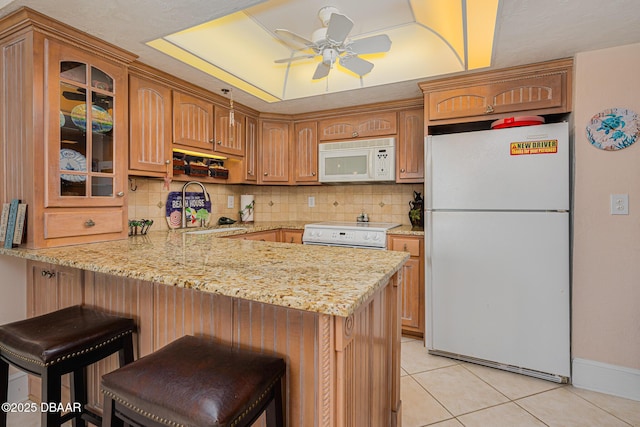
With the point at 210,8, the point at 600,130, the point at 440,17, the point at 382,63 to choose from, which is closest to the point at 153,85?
the point at 210,8

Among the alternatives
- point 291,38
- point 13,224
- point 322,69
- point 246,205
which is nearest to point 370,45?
point 322,69

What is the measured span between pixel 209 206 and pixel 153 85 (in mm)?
1281

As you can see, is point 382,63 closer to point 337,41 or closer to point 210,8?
point 337,41

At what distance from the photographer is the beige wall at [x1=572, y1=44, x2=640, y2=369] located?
190 cm

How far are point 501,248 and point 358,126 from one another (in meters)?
1.78

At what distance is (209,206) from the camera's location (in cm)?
327

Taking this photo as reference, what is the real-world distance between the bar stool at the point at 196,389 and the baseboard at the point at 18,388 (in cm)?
140

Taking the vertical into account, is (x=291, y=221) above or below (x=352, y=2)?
below

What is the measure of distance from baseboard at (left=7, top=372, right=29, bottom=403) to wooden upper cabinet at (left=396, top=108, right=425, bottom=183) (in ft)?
10.1

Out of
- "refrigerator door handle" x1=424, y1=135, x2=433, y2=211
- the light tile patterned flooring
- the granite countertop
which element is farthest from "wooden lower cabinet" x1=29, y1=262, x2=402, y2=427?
"refrigerator door handle" x1=424, y1=135, x2=433, y2=211

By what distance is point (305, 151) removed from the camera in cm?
346

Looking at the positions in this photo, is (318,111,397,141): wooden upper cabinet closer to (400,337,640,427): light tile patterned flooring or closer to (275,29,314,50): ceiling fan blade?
(275,29,314,50): ceiling fan blade

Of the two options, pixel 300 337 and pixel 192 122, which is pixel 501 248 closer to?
pixel 300 337

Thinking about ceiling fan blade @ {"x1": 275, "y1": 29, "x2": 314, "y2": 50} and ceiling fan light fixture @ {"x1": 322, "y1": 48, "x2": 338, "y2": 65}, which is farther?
ceiling fan light fixture @ {"x1": 322, "y1": 48, "x2": 338, "y2": 65}
